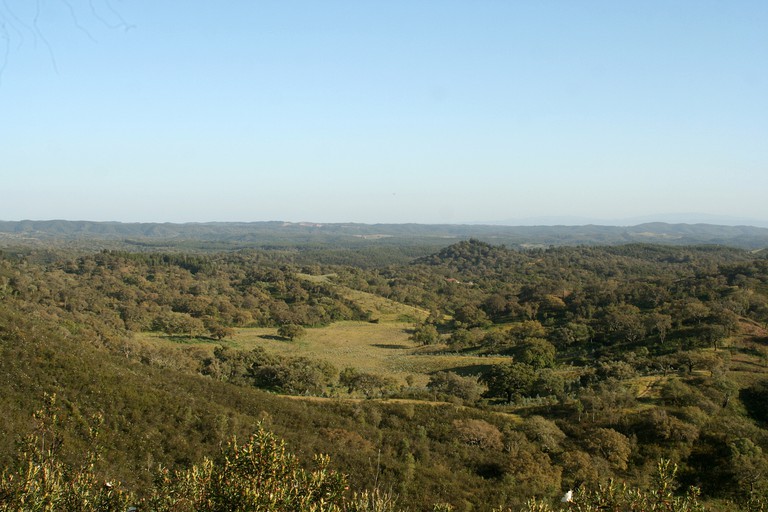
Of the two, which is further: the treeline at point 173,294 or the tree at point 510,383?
the treeline at point 173,294

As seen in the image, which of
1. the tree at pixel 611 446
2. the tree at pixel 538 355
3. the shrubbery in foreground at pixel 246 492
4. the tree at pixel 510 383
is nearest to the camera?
the shrubbery in foreground at pixel 246 492

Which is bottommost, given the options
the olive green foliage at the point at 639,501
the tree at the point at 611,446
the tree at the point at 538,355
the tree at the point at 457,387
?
the tree at the point at 538,355

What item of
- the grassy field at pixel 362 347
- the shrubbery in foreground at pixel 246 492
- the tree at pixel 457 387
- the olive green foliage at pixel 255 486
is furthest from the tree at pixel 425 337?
the olive green foliage at pixel 255 486

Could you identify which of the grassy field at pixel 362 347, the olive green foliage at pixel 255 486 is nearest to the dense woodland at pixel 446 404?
the olive green foliage at pixel 255 486

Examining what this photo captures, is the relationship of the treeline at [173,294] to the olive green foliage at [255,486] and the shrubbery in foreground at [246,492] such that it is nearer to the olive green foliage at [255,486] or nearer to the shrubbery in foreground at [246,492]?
the shrubbery in foreground at [246,492]

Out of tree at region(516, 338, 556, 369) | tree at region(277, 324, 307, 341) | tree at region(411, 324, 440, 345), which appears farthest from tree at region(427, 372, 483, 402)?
tree at region(277, 324, 307, 341)

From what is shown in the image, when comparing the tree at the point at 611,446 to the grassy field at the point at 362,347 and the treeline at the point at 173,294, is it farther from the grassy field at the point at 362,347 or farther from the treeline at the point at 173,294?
the treeline at the point at 173,294

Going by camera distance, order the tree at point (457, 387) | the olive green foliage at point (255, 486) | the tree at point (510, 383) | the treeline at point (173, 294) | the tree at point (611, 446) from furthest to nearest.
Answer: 1. the treeline at point (173, 294)
2. the tree at point (510, 383)
3. the tree at point (457, 387)
4. the tree at point (611, 446)
5. the olive green foliage at point (255, 486)

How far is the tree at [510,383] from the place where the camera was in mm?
42219

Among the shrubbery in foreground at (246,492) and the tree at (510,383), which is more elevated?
the shrubbery in foreground at (246,492)

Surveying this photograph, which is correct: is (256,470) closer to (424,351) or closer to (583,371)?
(583,371)

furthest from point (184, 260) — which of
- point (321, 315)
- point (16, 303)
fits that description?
point (16, 303)

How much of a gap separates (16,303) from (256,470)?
208 feet

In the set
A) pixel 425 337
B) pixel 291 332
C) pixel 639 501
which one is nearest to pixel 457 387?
pixel 639 501
